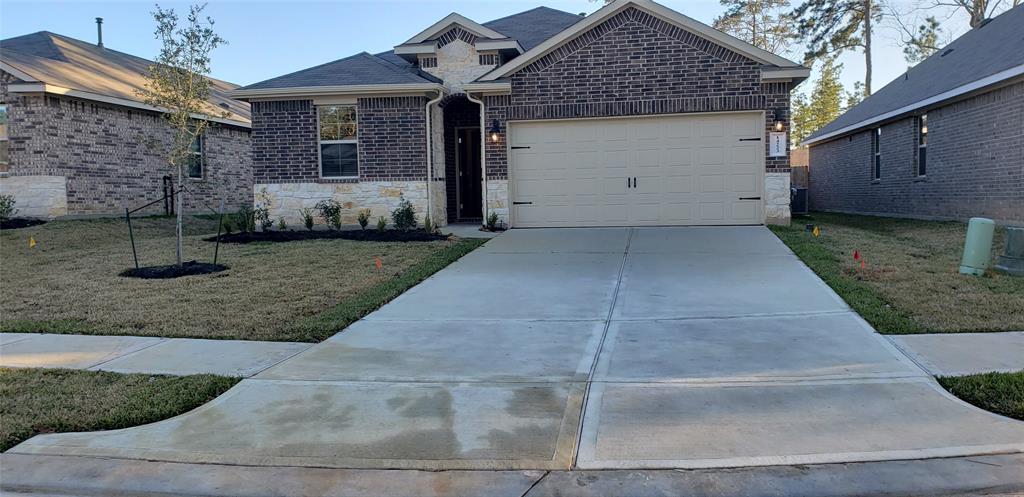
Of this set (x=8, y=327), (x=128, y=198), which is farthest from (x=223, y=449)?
(x=128, y=198)

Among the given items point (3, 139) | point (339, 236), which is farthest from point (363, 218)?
point (3, 139)

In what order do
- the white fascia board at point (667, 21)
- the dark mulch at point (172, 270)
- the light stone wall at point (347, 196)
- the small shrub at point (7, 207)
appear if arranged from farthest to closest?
the small shrub at point (7, 207), the light stone wall at point (347, 196), the white fascia board at point (667, 21), the dark mulch at point (172, 270)

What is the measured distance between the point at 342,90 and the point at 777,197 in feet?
30.3

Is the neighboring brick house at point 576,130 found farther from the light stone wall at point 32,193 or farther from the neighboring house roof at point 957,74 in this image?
the light stone wall at point 32,193

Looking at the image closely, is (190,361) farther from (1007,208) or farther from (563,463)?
(1007,208)

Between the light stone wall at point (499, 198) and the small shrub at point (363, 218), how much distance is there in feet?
8.43

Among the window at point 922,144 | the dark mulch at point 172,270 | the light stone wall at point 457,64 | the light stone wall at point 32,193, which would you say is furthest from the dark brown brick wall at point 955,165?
the light stone wall at point 32,193

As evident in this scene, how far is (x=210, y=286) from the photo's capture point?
9.16m

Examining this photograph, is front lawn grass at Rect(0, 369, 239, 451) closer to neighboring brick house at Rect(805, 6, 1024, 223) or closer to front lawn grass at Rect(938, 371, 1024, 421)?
front lawn grass at Rect(938, 371, 1024, 421)

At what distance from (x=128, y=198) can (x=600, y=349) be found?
17.1 meters

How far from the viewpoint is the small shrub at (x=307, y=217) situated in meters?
15.1

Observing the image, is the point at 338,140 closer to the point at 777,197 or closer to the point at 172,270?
the point at 172,270

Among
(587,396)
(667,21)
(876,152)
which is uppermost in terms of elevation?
(667,21)

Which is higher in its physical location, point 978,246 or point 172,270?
point 978,246
